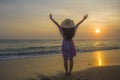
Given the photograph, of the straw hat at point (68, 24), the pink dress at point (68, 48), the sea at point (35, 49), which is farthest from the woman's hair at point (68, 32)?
the sea at point (35, 49)

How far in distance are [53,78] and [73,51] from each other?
3.89ft

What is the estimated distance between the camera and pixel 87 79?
24.2ft

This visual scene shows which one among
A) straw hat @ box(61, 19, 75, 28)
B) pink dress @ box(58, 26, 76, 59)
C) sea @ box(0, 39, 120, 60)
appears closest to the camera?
straw hat @ box(61, 19, 75, 28)

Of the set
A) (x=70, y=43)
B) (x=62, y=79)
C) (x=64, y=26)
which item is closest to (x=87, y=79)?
(x=62, y=79)

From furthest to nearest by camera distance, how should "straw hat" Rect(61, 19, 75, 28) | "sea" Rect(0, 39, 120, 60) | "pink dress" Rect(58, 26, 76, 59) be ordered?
"sea" Rect(0, 39, 120, 60) → "pink dress" Rect(58, 26, 76, 59) → "straw hat" Rect(61, 19, 75, 28)

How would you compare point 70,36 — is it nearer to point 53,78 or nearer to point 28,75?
point 53,78

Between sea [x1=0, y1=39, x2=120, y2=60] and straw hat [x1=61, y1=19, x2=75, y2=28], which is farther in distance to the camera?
sea [x1=0, y1=39, x2=120, y2=60]

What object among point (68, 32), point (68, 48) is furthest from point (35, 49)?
point (68, 32)

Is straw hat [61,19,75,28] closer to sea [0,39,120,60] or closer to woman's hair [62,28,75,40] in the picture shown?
woman's hair [62,28,75,40]

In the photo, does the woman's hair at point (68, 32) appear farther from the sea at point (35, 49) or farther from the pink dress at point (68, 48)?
the sea at point (35, 49)

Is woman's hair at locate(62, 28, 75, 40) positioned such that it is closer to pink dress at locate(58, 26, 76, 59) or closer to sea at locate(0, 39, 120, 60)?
pink dress at locate(58, 26, 76, 59)

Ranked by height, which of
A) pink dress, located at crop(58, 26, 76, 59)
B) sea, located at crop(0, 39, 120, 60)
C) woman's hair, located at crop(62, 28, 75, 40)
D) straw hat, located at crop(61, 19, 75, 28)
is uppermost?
straw hat, located at crop(61, 19, 75, 28)

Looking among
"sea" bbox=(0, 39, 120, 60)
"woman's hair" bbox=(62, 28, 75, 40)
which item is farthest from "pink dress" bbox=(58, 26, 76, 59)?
"sea" bbox=(0, 39, 120, 60)

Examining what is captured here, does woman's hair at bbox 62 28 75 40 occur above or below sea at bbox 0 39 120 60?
above
